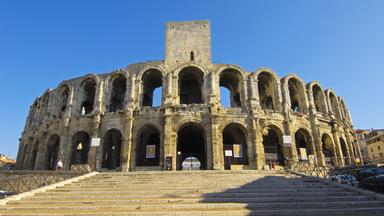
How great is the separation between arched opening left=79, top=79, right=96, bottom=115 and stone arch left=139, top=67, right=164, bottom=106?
5.61 meters

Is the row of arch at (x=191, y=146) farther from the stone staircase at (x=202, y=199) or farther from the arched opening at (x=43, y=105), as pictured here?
the stone staircase at (x=202, y=199)

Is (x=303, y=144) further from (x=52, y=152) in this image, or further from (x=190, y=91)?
(x=52, y=152)

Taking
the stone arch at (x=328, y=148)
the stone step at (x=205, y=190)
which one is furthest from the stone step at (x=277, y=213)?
the stone arch at (x=328, y=148)

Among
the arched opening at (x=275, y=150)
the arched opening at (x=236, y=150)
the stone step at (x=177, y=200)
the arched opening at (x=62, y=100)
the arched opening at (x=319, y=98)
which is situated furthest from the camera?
the arched opening at (x=62, y=100)

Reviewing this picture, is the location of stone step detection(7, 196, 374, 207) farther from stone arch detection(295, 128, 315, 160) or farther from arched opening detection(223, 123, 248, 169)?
stone arch detection(295, 128, 315, 160)

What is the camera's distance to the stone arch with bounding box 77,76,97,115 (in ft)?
85.5

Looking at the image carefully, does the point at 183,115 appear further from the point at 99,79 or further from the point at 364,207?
the point at 364,207

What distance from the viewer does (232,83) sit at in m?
27.8

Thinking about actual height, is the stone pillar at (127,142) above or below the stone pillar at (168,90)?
below

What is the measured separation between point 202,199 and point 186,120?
12.4 metres

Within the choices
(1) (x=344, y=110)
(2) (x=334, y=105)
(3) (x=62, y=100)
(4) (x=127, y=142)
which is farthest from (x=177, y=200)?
(1) (x=344, y=110)

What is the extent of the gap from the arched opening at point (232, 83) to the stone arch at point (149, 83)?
22.2ft

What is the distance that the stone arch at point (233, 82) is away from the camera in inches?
943

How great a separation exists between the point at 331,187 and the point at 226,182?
4.93 metres
